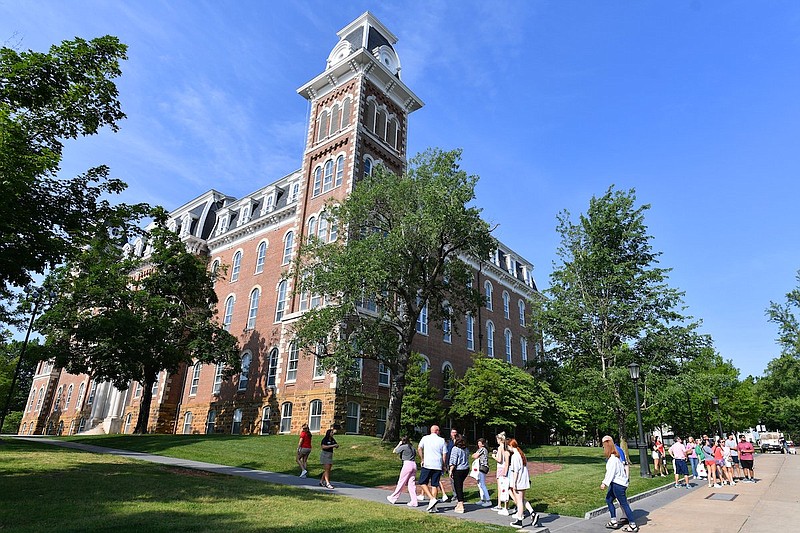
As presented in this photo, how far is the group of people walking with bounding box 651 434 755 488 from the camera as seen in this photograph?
57.8 feet

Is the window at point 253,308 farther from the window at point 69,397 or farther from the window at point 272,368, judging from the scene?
the window at point 69,397

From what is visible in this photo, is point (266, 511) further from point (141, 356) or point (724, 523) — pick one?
point (141, 356)

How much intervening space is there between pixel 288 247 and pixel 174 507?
27.7 meters

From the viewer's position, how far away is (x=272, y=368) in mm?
32250

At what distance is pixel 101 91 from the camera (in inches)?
492

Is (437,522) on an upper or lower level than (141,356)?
lower

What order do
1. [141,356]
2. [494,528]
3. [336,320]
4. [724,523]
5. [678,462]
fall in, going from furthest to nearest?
[141,356] < [336,320] < [678,462] < [724,523] < [494,528]

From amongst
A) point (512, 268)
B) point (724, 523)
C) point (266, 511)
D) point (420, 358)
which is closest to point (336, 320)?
point (420, 358)

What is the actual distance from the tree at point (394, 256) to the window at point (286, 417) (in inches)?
316

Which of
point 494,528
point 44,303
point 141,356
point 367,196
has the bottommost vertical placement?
point 494,528

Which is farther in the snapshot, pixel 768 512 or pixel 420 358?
pixel 420 358

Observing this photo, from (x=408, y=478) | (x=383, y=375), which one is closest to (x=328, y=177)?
(x=383, y=375)

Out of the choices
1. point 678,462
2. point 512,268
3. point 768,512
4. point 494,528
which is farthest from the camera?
point 512,268

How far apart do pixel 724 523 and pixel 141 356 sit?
90.6 ft
